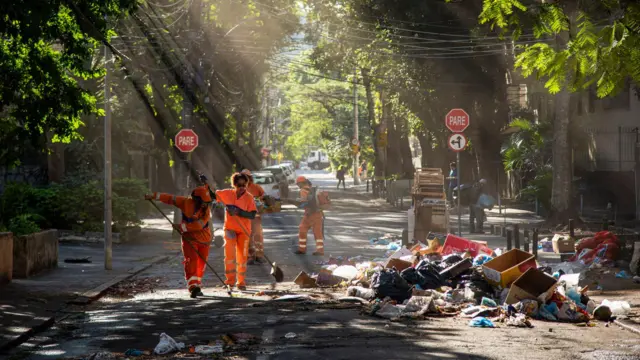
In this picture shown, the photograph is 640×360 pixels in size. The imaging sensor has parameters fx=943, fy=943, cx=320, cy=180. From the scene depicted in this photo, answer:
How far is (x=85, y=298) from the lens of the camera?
1303cm

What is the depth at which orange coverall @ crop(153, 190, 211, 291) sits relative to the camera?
13.3m

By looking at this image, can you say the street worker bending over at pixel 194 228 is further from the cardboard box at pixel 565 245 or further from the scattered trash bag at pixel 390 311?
→ the cardboard box at pixel 565 245

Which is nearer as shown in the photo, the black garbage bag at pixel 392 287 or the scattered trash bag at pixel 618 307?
the scattered trash bag at pixel 618 307

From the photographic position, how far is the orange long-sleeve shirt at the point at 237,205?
46.0ft

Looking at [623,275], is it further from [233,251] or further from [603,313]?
[233,251]

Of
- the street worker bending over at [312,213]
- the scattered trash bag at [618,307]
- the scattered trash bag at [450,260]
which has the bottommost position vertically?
the scattered trash bag at [618,307]

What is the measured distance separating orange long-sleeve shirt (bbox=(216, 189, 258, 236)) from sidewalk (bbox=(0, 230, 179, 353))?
2.15 metres

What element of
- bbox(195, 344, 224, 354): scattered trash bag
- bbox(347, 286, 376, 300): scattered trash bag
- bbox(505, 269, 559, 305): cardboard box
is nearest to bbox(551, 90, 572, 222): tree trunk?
bbox(347, 286, 376, 300): scattered trash bag

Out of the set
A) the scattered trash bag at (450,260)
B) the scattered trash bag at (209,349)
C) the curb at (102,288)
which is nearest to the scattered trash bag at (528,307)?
the scattered trash bag at (450,260)

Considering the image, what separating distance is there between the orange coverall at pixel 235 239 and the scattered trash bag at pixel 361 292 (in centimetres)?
183

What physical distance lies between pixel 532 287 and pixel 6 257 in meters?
7.94

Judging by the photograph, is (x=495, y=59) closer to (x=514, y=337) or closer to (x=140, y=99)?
(x=140, y=99)

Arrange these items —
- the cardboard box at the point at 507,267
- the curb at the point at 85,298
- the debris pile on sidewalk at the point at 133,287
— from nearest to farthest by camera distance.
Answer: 1. the curb at the point at 85,298
2. the cardboard box at the point at 507,267
3. the debris pile on sidewalk at the point at 133,287

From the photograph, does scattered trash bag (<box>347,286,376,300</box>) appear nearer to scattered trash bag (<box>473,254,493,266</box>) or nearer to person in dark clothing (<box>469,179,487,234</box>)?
scattered trash bag (<box>473,254,493,266</box>)
